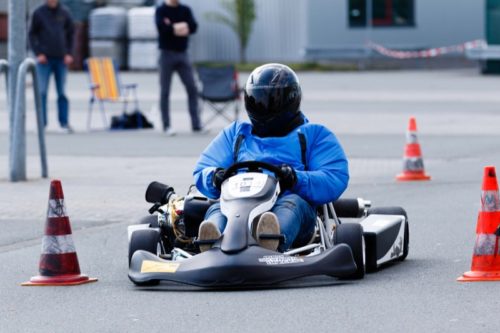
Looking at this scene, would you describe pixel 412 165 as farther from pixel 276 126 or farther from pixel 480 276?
pixel 480 276

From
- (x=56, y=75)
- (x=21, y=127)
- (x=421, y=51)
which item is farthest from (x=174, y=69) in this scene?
(x=421, y=51)

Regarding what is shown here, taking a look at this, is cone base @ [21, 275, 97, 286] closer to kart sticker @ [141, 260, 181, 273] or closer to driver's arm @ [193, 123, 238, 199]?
kart sticker @ [141, 260, 181, 273]

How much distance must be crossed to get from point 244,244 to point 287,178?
74 cm

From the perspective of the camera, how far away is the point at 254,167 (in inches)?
345

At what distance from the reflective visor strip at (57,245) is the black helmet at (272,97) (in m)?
1.39

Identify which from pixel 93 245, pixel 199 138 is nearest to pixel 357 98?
pixel 199 138

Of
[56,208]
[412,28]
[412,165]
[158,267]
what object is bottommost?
[412,165]

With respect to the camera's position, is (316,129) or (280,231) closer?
(280,231)

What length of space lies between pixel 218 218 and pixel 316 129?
100 centimetres

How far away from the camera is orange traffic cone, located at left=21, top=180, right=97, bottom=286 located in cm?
876

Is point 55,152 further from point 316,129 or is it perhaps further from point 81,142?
point 316,129

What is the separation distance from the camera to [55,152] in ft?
62.1

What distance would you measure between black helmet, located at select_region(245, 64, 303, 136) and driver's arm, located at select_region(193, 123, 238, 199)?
10.0 inches

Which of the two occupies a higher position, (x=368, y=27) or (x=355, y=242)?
(x=368, y=27)
